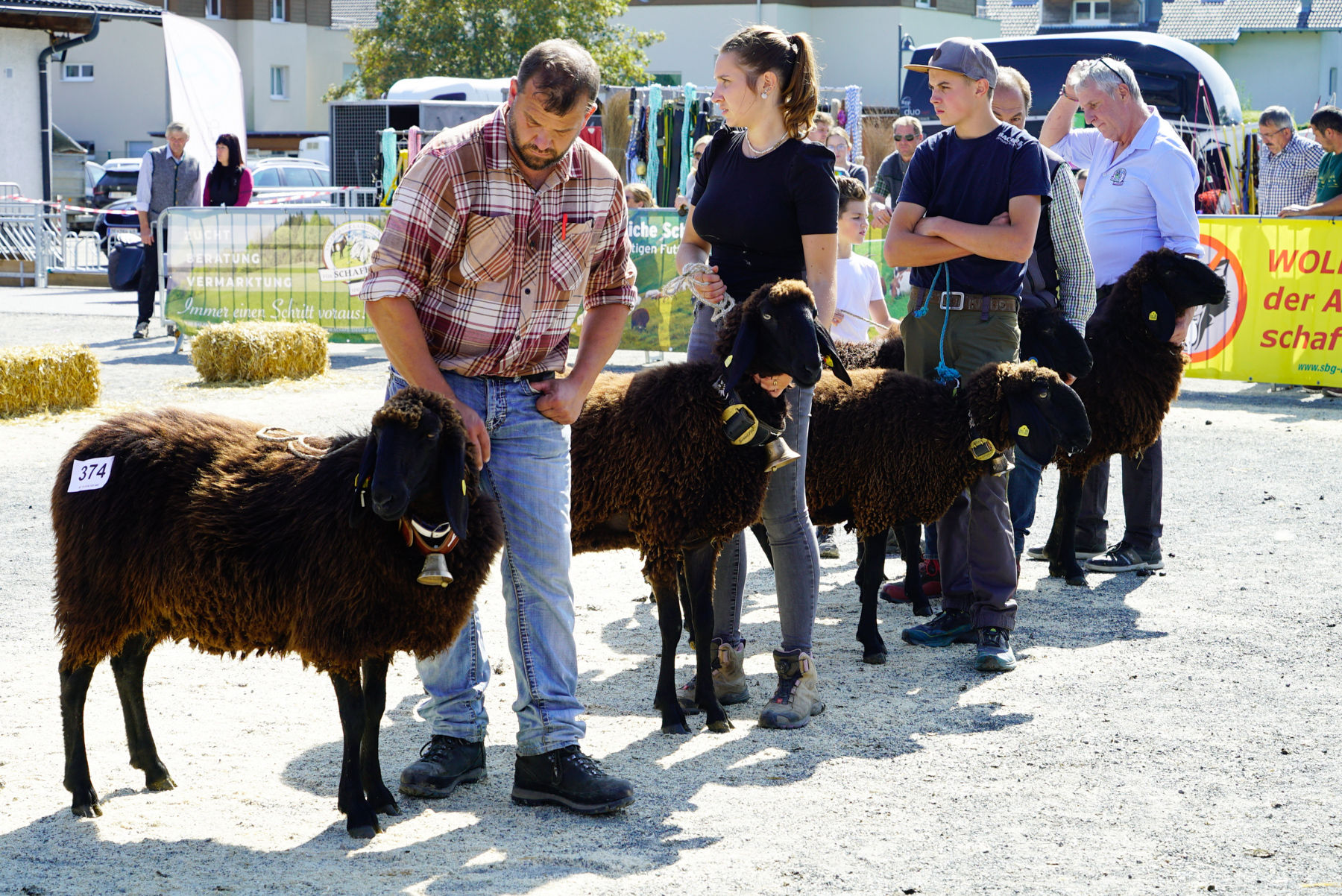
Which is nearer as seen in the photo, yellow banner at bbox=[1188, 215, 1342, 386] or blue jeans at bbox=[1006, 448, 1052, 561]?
blue jeans at bbox=[1006, 448, 1052, 561]

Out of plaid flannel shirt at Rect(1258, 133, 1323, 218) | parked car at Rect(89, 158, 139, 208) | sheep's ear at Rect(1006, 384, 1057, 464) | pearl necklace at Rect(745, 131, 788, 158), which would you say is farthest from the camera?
parked car at Rect(89, 158, 139, 208)

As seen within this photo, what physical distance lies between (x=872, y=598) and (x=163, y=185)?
12.7m

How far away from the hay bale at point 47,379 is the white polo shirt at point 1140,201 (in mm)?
8422

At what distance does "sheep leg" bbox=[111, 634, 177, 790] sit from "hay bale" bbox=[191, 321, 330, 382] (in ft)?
30.3

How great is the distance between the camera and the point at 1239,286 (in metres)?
12.7

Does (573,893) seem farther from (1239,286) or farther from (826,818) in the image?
(1239,286)

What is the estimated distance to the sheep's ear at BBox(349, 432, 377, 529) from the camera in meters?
3.53

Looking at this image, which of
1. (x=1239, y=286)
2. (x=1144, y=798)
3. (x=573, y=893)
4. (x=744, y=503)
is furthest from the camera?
(x=1239, y=286)

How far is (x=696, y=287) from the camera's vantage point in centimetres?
482

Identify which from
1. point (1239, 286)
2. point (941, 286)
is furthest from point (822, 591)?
point (1239, 286)

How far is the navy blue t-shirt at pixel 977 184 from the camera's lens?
5363mm

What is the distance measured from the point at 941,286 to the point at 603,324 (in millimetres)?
2058

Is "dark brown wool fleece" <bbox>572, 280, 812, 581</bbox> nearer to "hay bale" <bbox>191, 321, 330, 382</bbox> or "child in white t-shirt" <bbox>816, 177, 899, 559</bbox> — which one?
"child in white t-shirt" <bbox>816, 177, 899, 559</bbox>

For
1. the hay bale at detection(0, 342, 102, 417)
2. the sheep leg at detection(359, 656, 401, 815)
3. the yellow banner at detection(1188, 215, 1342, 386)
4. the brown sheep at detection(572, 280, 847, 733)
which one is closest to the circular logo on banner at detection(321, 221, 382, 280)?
the hay bale at detection(0, 342, 102, 417)
